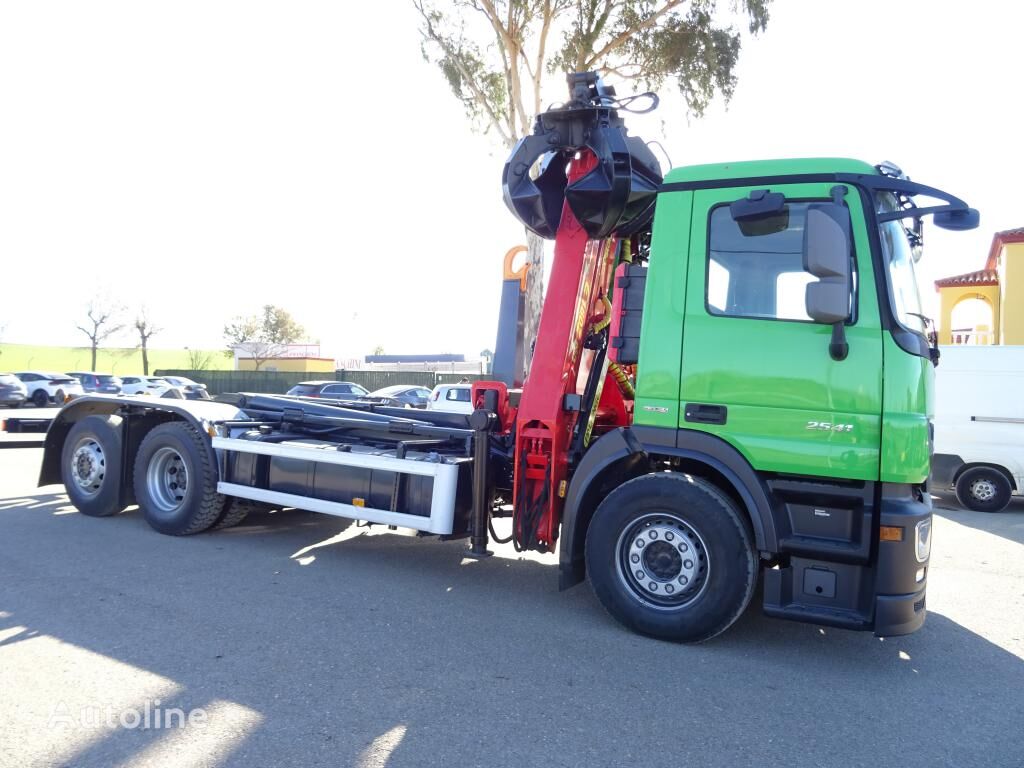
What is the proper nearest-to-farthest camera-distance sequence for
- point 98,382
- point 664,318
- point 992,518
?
point 664,318, point 992,518, point 98,382

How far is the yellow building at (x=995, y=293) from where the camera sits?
66.0 feet

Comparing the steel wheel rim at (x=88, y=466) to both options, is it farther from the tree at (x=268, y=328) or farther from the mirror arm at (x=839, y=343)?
the tree at (x=268, y=328)

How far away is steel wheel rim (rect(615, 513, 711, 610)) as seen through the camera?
15.2 feet

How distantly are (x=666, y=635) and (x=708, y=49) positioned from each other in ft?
56.4

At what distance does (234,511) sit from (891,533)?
5840 millimetres

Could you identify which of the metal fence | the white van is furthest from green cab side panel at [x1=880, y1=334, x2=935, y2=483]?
the metal fence

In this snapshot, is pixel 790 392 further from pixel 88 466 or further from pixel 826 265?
pixel 88 466

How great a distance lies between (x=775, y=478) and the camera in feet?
14.8

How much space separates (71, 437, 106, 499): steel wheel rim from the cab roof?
6.41 metres

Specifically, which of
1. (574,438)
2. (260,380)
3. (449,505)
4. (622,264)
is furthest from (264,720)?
(260,380)

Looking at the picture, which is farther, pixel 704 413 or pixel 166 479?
pixel 166 479

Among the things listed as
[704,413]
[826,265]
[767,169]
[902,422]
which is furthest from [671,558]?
[767,169]

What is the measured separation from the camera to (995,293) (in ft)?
75.5

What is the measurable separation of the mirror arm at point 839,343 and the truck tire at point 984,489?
8.82m
